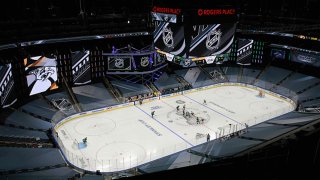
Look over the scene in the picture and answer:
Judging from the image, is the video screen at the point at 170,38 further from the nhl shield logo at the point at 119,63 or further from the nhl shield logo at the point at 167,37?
the nhl shield logo at the point at 119,63

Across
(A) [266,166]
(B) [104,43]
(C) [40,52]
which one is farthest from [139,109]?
(A) [266,166]

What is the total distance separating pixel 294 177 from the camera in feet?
30.6

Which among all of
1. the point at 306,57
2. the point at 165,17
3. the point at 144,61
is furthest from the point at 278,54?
the point at 165,17

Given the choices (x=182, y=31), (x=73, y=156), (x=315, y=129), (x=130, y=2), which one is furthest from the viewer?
(x=130, y=2)

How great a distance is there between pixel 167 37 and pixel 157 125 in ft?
20.9

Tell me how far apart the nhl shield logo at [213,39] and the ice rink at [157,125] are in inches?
224

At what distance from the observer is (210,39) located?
65.8 feet

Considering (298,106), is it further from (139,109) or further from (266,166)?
(266,166)

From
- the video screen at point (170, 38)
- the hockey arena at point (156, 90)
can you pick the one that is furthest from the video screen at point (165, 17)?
the video screen at point (170, 38)

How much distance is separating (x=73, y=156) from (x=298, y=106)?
18.1 m

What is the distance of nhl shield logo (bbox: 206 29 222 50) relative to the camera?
20000mm

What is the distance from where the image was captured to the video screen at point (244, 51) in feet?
108

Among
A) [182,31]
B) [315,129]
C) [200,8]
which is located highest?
[200,8]

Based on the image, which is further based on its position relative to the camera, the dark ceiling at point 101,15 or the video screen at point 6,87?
the dark ceiling at point 101,15
